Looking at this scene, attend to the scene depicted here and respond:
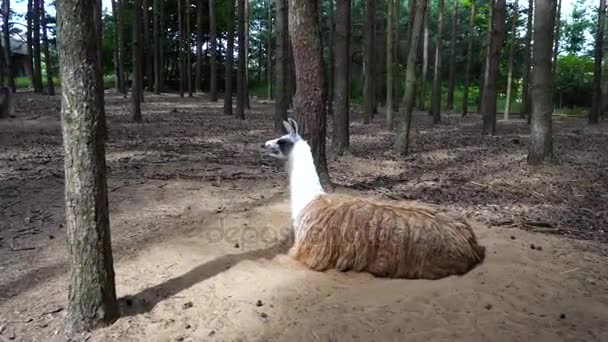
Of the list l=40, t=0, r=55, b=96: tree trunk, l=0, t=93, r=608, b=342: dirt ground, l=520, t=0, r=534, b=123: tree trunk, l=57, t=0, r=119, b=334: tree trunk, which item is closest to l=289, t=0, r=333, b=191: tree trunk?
l=0, t=93, r=608, b=342: dirt ground

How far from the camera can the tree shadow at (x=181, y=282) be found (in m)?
4.20

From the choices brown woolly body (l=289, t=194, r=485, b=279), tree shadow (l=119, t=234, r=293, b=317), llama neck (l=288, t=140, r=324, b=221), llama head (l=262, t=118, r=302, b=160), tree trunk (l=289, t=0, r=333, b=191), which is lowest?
tree shadow (l=119, t=234, r=293, b=317)

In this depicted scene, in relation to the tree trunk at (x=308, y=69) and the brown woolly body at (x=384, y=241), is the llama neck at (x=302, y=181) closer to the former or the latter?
the brown woolly body at (x=384, y=241)

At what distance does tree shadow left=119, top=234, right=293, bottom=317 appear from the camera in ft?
13.8

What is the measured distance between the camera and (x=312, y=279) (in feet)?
15.7

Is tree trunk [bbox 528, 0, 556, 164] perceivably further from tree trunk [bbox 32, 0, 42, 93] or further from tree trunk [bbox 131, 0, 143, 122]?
tree trunk [bbox 32, 0, 42, 93]

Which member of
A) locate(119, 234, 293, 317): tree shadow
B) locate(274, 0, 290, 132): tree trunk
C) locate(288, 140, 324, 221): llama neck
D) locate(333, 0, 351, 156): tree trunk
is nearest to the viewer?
locate(119, 234, 293, 317): tree shadow

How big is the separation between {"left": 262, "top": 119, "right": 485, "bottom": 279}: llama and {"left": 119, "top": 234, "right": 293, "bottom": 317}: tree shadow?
1.51 ft

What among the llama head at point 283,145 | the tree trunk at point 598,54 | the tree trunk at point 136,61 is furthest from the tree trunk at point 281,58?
the tree trunk at point 598,54

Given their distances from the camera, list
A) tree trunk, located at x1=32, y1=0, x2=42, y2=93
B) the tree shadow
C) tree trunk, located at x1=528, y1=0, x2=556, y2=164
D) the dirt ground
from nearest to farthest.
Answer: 1. the dirt ground
2. the tree shadow
3. tree trunk, located at x1=528, y1=0, x2=556, y2=164
4. tree trunk, located at x1=32, y1=0, x2=42, y2=93

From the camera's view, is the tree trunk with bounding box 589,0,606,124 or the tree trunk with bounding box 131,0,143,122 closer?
the tree trunk with bounding box 131,0,143,122

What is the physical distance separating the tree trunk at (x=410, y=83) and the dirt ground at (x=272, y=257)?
143 cm

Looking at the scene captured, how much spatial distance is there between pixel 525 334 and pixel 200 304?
2.58 m

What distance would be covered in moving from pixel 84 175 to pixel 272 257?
225 centimetres
